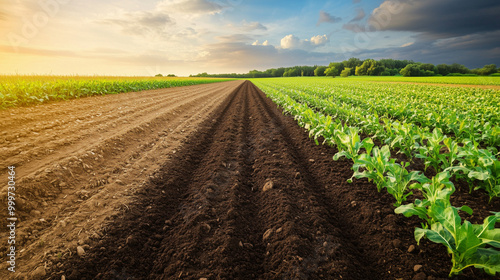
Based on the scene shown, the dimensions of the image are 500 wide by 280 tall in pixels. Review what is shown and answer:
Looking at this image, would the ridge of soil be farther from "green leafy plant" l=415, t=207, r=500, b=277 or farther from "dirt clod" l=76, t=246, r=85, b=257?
"green leafy plant" l=415, t=207, r=500, b=277

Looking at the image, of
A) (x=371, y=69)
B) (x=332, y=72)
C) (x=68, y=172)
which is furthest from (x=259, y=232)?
(x=332, y=72)

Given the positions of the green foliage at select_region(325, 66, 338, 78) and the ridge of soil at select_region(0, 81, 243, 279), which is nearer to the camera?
the ridge of soil at select_region(0, 81, 243, 279)

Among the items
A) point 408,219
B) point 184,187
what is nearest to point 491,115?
point 408,219

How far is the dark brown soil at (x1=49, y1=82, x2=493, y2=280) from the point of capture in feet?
7.56

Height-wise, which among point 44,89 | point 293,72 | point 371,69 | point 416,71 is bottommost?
point 416,71

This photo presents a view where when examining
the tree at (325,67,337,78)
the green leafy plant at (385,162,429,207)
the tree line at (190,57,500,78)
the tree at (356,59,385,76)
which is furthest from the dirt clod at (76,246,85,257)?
the tree at (325,67,337,78)

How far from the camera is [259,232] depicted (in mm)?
2932

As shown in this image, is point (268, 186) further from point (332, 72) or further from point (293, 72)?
point (293, 72)

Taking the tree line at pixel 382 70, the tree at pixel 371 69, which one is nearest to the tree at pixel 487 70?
the tree line at pixel 382 70

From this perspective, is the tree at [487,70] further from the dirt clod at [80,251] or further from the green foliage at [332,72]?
the dirt clod at [80,251]

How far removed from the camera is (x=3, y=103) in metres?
8.79

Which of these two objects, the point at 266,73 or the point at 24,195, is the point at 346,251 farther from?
the point at 266,73

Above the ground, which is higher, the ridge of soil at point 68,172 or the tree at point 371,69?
the tree at point 371,69

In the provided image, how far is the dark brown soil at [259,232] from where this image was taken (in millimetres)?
2304
